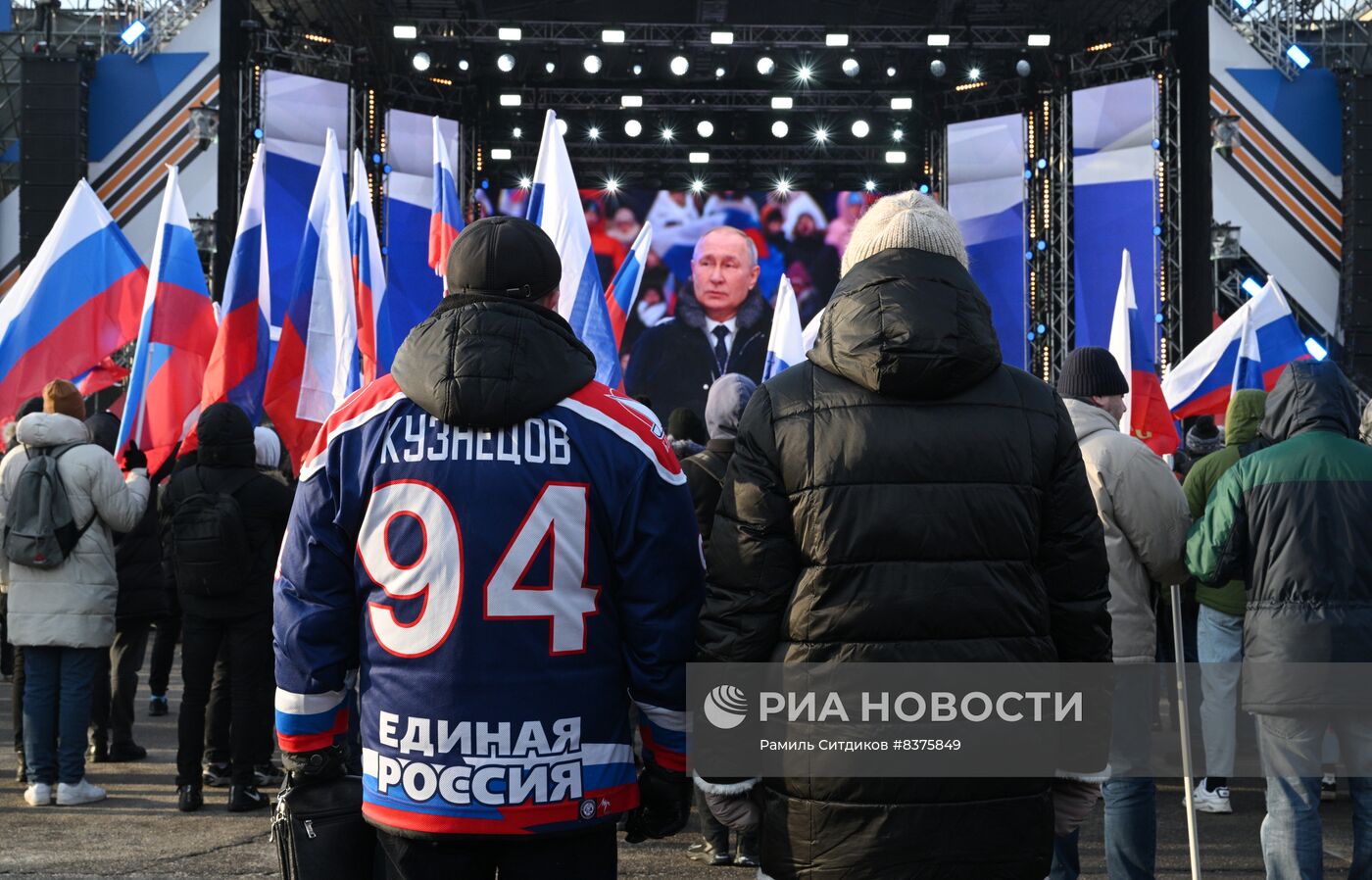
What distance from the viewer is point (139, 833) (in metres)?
6.18

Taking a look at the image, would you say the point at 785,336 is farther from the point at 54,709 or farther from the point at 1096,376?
the point at 1096,376

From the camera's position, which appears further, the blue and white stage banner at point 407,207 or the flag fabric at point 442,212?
the blue and white stage banner at point 407,207

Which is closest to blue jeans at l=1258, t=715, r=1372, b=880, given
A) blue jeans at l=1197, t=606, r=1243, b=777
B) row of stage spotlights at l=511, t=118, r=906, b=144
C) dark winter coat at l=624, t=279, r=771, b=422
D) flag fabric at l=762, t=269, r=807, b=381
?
blue jeans at l=1197, t=606, r=1243, b=777

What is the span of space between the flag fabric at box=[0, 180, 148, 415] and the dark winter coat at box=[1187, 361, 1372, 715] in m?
6.95

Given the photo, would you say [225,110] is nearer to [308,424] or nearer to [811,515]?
[308,424]

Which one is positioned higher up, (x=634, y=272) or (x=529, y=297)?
(x=634, y=272)

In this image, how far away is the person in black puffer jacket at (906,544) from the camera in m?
2.66

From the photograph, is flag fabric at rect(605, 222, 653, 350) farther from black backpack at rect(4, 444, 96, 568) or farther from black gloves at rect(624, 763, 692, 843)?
black gloves at rect(624, 763, 692, 843)

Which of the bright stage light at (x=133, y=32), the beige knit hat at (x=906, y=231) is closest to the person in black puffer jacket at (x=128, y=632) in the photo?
the beige knit hat at (x=906, y=231)

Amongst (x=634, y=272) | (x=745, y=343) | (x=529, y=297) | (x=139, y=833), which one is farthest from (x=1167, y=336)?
→ (x=529, y=297)

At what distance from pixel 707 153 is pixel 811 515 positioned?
65.2 feet

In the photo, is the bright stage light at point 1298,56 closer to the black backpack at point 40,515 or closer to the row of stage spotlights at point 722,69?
the row of stage spotlights at point 722,69

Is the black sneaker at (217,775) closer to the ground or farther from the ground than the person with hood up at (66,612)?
closer to the ground

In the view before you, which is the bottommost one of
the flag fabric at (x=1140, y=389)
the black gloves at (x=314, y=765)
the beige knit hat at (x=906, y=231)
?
the black gloves at (x=314, y=765)
